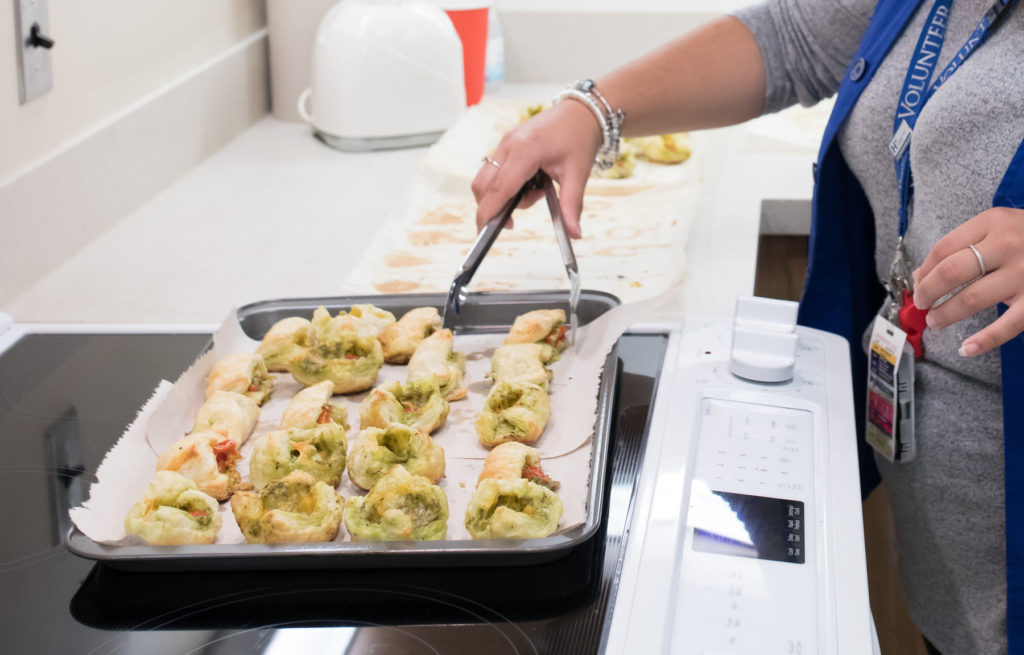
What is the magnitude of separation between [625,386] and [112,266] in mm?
764

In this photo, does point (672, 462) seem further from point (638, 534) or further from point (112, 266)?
point (112, 266)

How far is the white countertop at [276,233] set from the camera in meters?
1.20

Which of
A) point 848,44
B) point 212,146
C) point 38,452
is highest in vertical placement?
point 848,44

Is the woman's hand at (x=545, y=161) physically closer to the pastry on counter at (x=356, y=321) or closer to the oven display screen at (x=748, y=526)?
the pastry on counter at (x=356, y=321)

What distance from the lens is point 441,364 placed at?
2.81ft

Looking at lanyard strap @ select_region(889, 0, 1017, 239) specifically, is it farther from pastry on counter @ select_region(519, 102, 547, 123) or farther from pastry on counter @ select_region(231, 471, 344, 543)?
pastry on counter @ select_region(519, 102, 547, 123)

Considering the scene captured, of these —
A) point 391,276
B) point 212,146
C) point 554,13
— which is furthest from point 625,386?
point 554,13

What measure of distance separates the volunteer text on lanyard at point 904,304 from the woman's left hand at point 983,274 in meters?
0.18

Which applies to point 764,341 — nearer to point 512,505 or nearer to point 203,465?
point 512,505

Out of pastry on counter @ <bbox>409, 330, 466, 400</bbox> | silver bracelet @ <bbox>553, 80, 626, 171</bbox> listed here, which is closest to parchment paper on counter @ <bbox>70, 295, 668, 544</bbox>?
pastry on counter @ <bbox>409, 330, 466, 400</bbox>

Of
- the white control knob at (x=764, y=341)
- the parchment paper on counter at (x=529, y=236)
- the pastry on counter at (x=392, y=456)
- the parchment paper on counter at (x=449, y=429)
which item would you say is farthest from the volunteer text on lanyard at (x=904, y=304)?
the pastry on counter at (x=392, y=456)

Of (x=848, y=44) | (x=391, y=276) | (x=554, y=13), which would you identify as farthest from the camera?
(x=554, y=13)

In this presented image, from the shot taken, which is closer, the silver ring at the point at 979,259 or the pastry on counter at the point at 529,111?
the silver ring at the point at 979,259

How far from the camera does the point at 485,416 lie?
0.77 meters
